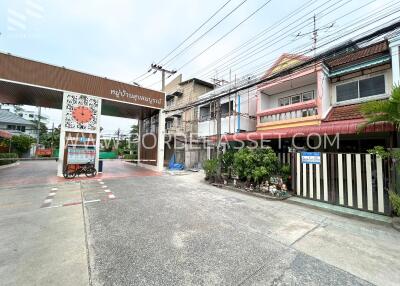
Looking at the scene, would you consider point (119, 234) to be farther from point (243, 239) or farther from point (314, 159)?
point (314, 159)

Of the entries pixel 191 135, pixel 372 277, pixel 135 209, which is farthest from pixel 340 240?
pixel 191 135

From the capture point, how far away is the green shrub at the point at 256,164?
24.5 ft

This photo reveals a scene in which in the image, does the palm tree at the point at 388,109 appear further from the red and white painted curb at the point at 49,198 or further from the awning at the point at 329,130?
the red and white painted curb at the point at 49,198

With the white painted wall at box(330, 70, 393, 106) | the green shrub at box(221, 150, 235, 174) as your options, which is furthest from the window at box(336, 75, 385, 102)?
the green shrub at box(221, 150, 235, 174)

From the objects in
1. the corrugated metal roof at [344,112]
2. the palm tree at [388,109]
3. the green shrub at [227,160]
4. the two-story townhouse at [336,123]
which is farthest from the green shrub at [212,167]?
the palm tree at [388,109]

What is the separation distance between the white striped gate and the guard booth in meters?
9.78

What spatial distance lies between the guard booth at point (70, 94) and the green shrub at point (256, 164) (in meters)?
7.22

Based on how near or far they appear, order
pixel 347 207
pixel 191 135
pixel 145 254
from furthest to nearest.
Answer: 1. pixel 191 135
2. pixel 347 207
3. pixel 145 254

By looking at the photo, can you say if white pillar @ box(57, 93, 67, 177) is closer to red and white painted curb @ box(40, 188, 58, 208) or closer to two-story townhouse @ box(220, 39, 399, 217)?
red and white painted curb @ box(40, 188, 58, 208)

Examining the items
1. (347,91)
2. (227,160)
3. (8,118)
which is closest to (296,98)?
(347,91)

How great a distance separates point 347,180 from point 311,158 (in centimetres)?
125

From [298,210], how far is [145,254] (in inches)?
184

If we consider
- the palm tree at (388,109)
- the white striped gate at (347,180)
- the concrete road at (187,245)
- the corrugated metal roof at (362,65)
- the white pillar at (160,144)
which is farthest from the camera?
the white pillar at (160,144)

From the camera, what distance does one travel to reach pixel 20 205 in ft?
18.1
